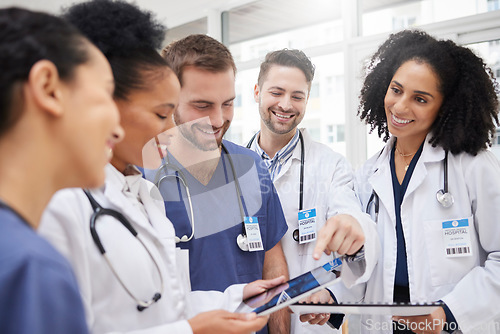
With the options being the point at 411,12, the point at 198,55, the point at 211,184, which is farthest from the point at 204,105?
the point at 411,12

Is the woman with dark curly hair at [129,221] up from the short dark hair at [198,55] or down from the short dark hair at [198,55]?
down

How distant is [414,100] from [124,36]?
1196mm

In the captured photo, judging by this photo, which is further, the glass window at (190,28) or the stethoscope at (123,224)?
the glass window at (190,28)

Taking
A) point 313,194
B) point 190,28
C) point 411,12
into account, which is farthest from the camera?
point 190,28

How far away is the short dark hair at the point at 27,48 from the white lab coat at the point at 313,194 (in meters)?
1.33

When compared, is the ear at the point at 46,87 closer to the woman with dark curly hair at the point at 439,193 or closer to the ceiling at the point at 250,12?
the woman with dark curly hair at the point at 439,193

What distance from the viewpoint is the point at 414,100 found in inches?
65.7

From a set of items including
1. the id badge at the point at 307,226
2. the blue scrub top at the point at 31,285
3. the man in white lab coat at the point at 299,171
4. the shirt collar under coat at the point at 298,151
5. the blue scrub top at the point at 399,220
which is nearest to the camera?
the blue scrub top at the point at 31,285

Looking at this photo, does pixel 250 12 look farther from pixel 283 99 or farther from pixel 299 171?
pixel 299 171

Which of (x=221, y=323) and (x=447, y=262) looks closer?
(x=221, y=323)

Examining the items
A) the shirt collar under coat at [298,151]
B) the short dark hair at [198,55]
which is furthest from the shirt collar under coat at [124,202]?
the shirt collar under coat at [298,151]

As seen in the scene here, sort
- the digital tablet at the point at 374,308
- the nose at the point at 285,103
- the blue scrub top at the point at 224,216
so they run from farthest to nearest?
1. the nose at the point at 285,103
2. the blue scrub top at the point at 224,216
3. the digital tablet at the point at 374,308

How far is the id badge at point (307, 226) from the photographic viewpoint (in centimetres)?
193

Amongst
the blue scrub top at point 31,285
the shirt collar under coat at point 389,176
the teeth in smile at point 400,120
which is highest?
the teeth in smile at point 400,120
